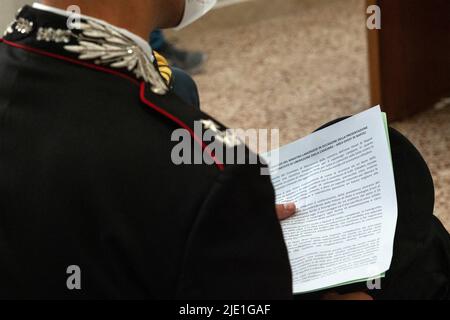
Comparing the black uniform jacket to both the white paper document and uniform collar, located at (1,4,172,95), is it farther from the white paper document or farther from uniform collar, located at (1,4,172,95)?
the white paper document

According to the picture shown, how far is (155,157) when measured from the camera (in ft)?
1.95

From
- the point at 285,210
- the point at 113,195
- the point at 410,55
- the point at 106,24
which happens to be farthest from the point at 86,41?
the point at 410,55

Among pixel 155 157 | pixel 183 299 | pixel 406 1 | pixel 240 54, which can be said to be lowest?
pixel 183 299

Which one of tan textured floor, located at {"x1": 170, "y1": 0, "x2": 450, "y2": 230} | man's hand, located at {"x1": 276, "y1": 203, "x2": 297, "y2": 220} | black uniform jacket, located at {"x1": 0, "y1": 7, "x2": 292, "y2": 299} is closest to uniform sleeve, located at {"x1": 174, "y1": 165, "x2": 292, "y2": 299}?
black uniform jacket, located at {"x1": 0, "y1": 7, "x2": 292, "y2": 299}

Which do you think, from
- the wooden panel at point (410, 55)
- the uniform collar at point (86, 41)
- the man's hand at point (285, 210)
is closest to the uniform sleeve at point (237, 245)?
the uniform collar at point (86, 41)

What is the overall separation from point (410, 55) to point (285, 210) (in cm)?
102

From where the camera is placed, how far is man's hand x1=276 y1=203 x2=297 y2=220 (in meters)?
0.90

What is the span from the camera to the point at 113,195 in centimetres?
59

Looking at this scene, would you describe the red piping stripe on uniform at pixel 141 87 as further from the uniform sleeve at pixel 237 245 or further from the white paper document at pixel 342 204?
the white paper document at pixel 342 204

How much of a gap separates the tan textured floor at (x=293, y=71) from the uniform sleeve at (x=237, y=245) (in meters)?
→ 0.90

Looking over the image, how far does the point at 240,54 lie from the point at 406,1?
738mm
